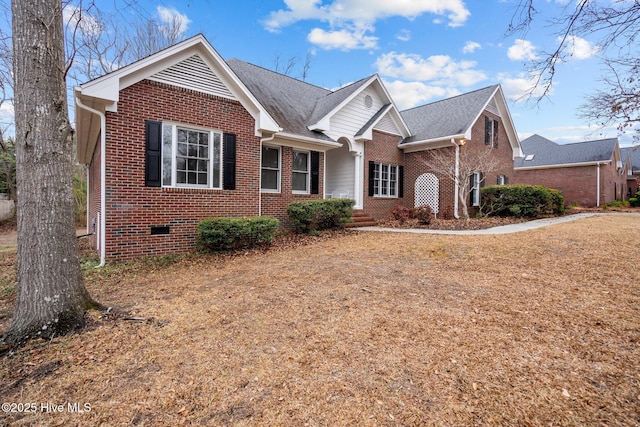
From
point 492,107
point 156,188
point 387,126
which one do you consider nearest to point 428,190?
point 387,126

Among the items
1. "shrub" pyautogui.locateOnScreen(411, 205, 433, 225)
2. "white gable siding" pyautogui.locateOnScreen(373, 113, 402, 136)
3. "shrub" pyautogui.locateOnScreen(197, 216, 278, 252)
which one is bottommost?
"shrub" pyautogui.locateOnScreen(197, 216, 278, 252)

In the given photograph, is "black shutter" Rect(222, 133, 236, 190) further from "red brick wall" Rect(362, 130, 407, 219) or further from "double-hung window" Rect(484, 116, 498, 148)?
"double-hung window" Rect(484, 116, 498, 148)

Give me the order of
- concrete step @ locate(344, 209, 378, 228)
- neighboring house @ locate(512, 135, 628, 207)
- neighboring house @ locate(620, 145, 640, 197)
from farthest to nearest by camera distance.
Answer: neighboring house @ locate(620, 145, 640, 197)
neighboring house @ locate(512, 135, 628, 207)
concrete step @ locate(344, 209, 378, 228)

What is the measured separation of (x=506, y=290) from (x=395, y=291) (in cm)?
150

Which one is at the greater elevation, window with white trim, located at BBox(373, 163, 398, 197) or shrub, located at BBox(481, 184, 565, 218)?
window with white trim, located at BBox(373, 163, 398, 197)

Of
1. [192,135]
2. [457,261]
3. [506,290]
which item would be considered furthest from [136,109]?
[506,290]

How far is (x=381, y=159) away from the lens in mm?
13438

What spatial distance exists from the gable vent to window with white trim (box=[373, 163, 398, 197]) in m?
7.15

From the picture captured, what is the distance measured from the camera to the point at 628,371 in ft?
7.83

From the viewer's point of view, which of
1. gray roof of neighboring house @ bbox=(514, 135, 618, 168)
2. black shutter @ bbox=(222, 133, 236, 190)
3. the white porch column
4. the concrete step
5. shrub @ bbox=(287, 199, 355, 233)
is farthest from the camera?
gray roof of neighboring house @ bbox=(514, 135, 618, 168)

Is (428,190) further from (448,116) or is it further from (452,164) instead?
(448,116)

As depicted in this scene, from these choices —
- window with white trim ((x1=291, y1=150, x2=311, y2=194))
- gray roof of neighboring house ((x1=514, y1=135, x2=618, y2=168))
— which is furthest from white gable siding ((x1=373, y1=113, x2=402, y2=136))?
gray roof of neighboring house ((x1=514, y1=135, x2=618, y2=168))

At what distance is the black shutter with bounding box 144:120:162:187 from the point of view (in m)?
7.03

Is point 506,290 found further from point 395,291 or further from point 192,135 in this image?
point 192,135
